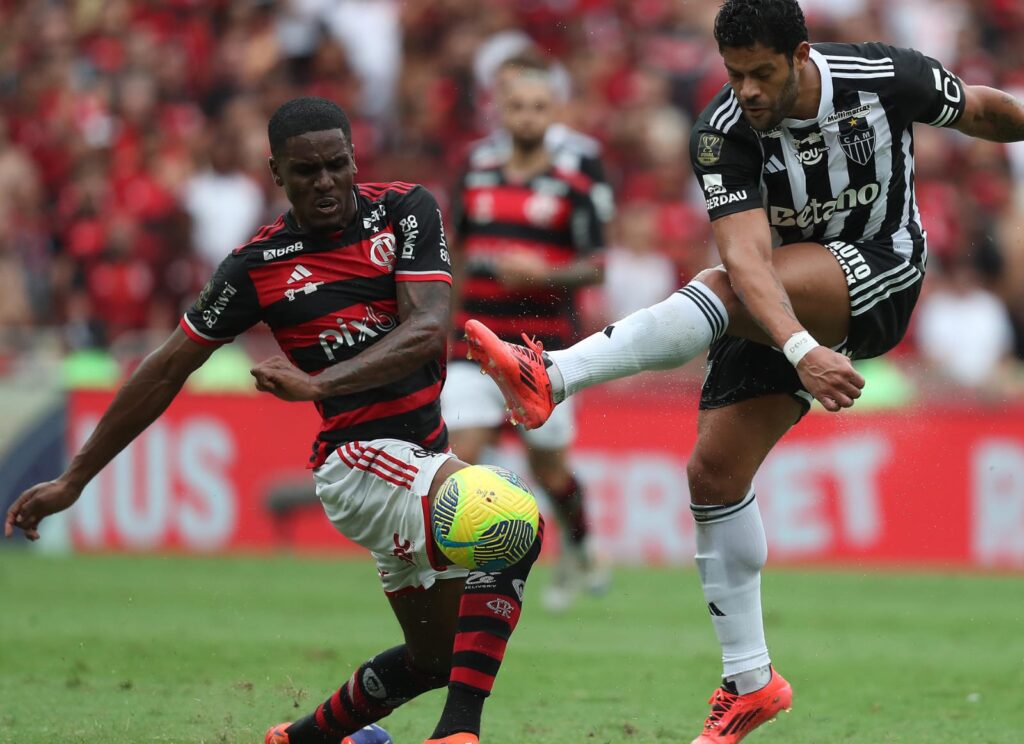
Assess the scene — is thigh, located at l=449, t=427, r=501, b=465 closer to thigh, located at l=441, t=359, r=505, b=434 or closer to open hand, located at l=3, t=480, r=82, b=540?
thigh, located at l=441, t=359, r=505, b=434

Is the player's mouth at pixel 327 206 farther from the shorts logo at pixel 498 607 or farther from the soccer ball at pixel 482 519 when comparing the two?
the shorts logo at pixel 498 607

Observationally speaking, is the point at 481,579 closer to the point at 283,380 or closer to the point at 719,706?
the point at 283,380

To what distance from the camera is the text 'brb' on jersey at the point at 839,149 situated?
5480mm

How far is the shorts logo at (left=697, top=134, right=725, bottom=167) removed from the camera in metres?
5.49

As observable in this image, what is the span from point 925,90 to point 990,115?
37 cm

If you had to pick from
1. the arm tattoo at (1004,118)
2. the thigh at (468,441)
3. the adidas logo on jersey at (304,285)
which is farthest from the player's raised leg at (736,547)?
the thigh at (468,441)

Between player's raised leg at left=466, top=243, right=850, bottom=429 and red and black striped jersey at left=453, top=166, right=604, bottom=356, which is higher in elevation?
red and black striped jersey at left=453, top=166, right=604, bottom=356

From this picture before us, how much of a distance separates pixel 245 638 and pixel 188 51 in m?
9.26

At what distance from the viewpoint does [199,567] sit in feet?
39.7

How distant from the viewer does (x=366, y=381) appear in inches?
205

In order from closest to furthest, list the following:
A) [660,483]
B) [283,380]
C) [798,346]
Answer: [283,380]
[798,346]
[660,483]

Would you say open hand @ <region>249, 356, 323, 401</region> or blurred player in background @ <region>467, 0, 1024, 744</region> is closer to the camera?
open hand @ <region>249, 356, 323, 401</region>

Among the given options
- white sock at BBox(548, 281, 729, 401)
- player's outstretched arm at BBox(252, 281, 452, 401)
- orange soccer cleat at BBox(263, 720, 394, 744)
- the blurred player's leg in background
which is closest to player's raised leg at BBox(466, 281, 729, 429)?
white sock at BBox(548, 281, 729, 401)

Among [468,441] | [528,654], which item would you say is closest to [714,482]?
[528,654]
